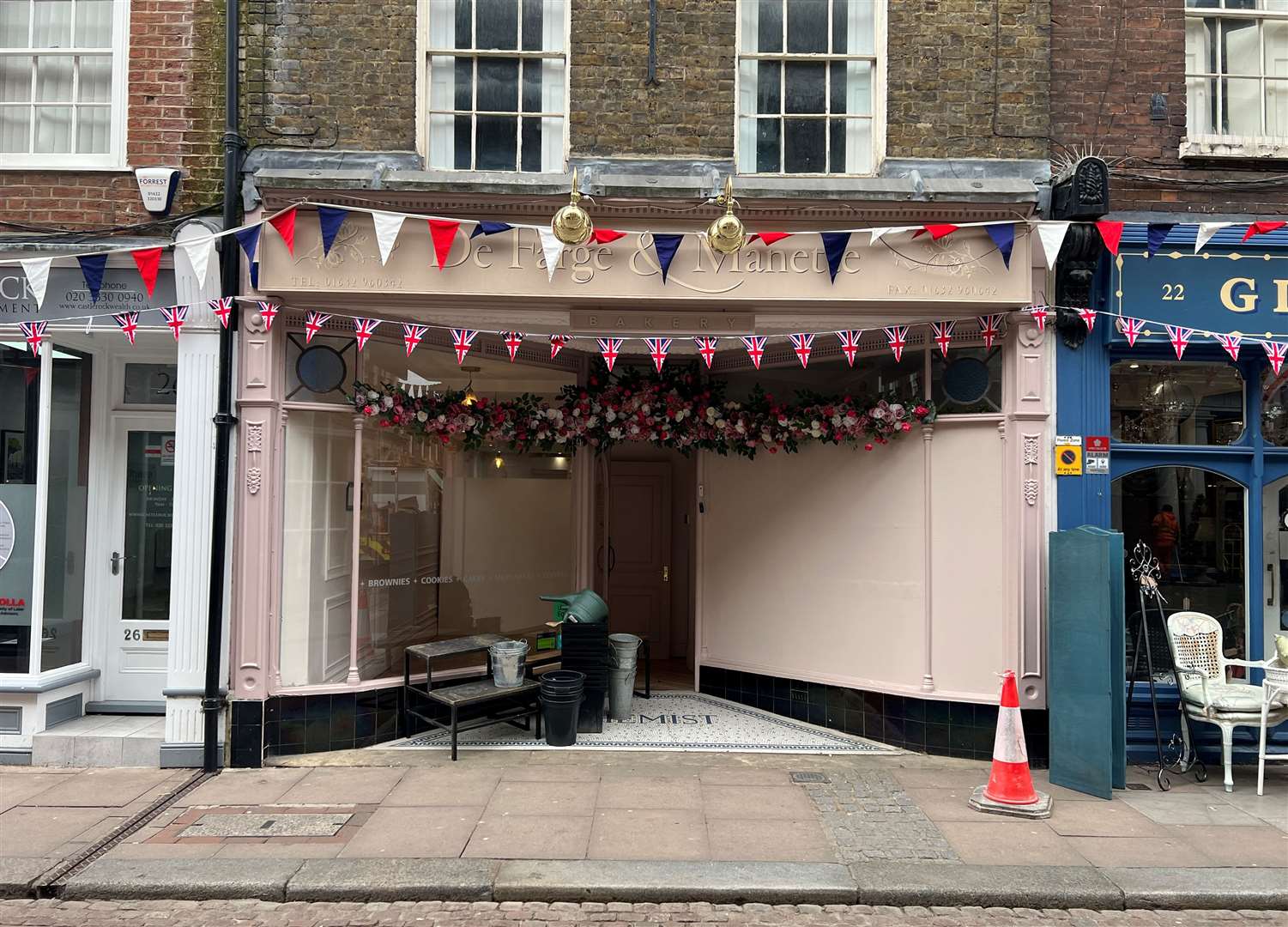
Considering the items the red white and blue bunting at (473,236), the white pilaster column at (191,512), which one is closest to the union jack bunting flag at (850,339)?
the red white and blue bunting at (473,236)

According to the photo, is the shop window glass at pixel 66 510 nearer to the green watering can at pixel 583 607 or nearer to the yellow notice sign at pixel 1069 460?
the green watering can at pixel 583 607

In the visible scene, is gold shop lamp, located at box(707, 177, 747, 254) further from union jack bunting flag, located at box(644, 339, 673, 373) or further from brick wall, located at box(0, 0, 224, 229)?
brick wall, located at box(0, 0, 224, 229)

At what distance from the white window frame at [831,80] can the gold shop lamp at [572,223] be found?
1.53 meters

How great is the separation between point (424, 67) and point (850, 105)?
3.60 meters

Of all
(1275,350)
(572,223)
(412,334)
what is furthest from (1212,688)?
(412,334)

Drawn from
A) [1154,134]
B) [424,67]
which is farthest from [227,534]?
[1154,134]

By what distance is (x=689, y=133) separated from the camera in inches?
277

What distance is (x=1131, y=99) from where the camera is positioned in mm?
7094

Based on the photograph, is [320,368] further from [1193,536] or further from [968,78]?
[1193,536]

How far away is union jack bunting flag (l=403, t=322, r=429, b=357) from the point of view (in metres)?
6.82

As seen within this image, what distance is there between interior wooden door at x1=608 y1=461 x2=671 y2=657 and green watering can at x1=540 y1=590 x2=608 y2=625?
8.28 ft

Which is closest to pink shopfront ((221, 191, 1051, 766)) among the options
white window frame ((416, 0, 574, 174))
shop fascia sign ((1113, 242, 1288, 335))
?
white window frame ((416, 0, 574, 174))

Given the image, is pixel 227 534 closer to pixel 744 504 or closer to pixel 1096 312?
pixel 744 504

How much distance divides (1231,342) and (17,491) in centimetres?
986
